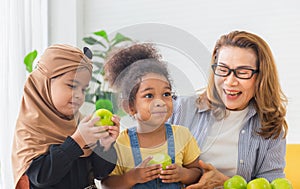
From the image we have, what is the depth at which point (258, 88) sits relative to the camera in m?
1.62

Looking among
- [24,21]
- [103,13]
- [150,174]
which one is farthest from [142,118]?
[103,13]

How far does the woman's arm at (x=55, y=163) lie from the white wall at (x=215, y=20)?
1328mm

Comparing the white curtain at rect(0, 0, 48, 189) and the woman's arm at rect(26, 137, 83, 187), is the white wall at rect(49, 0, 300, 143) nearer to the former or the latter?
the white curtain at rect(0, 0, 48, 189)

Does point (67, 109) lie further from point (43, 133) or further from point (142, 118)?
point (142, 118)

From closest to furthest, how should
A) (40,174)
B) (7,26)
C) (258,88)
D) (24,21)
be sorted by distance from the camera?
(40,174), (258,88), (7,26), (24,21)

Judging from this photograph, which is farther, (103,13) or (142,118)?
(103,13)

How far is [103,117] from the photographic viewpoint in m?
1.25

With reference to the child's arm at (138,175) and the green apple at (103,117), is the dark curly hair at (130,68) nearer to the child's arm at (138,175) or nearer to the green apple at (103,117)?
the green apple at (103,117)

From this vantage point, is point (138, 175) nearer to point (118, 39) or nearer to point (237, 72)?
point (118, 39)

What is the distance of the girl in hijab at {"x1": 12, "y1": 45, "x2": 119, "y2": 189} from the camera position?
1.24m

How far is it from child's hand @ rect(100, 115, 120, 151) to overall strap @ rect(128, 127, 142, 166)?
0.16 ft

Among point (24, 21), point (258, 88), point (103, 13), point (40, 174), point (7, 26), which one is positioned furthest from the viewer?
point (103, 13)

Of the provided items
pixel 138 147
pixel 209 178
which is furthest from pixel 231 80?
pixel 138 147

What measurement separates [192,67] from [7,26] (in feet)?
4.46
